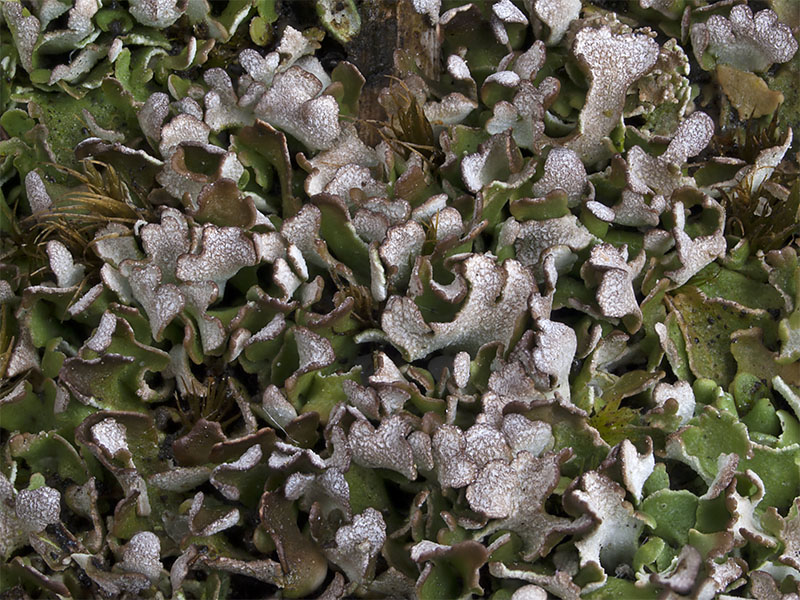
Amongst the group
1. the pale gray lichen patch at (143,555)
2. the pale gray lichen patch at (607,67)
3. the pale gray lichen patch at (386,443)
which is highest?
the pale gray lichen patch at (607,67)

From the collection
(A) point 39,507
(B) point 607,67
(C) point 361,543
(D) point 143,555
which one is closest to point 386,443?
(C) point 361,543

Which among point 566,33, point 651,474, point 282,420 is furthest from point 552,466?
point 566,33

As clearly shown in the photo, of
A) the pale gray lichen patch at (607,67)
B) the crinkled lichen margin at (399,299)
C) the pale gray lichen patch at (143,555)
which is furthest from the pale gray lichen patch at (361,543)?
the pale gray lichen patch at (607,67)

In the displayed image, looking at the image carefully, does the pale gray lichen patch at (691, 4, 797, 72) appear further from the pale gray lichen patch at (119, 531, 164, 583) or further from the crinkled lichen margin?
the pale gray lichen patch at (119, 531, 164, 583)

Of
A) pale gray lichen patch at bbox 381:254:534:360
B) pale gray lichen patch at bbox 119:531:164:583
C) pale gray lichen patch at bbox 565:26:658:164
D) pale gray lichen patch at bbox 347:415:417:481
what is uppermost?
pale gray lichen patch at bbox 565:26:658:164

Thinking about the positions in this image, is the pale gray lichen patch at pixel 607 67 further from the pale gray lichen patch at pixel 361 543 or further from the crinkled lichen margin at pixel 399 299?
the pale gray lichen patch at pixel 361 543

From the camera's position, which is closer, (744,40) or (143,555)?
(143,555)

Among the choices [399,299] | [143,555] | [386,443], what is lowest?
[143,555]

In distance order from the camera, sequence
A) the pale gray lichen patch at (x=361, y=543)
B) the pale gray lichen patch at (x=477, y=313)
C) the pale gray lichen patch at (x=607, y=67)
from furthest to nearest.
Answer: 1. the pale gray lichen patch at (x=607, y=67)
2. the pale gray lichen patch at (x=477, y=313)
3. the pale gray lichen patch at (x=361, y=543)

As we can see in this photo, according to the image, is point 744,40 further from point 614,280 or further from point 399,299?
point 399,299

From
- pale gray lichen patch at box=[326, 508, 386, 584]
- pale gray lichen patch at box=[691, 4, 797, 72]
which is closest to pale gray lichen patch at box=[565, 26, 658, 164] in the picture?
pale gray lichen patch at box=[691, 4, 797, 72]

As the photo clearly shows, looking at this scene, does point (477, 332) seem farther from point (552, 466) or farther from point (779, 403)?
point (779, 403)
